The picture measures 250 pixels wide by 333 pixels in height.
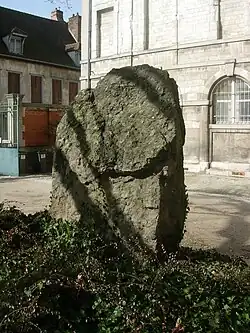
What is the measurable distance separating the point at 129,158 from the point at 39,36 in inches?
1189

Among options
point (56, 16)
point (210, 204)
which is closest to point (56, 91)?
point (56, 16)

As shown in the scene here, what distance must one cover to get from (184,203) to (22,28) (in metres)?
29.6

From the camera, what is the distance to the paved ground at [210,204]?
22.9ft

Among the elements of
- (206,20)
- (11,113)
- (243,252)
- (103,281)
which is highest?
(206,20)

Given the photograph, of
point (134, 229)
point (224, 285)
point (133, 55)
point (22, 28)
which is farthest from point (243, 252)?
point (22, 28)

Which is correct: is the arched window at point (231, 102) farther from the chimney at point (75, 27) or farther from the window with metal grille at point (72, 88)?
the chimney at point (75, 27)

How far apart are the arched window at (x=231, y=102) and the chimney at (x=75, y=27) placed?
62.4 feet

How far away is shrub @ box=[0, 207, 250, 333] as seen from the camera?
10.1 feet

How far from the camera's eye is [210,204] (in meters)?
10.8

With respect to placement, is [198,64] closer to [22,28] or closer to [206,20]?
[206,20]

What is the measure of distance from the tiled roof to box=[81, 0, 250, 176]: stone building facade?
11801mm

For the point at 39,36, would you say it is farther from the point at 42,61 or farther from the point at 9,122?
the point at 9,122

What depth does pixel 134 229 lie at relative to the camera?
435 centimetres

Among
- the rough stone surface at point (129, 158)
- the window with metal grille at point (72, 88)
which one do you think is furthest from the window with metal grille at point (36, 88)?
the rough stone surface at point (129, 158)
